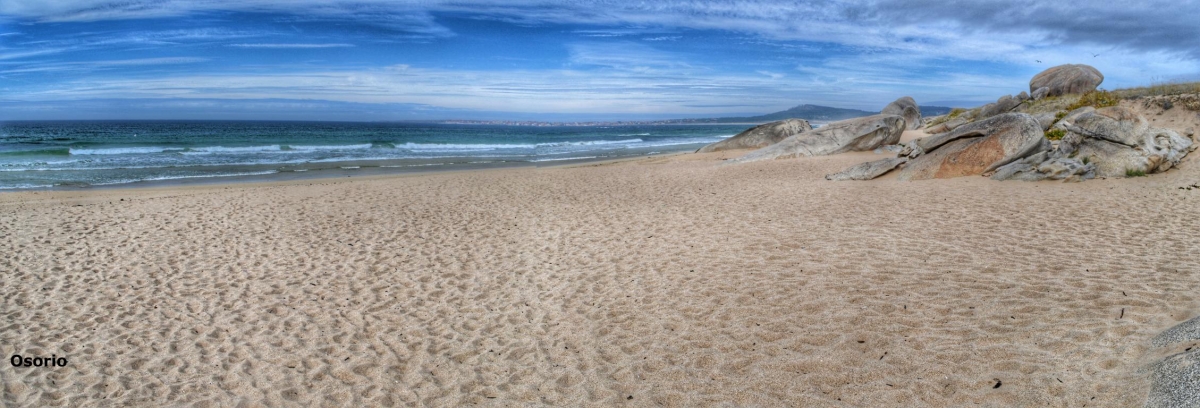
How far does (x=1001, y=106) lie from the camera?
99.9 feet

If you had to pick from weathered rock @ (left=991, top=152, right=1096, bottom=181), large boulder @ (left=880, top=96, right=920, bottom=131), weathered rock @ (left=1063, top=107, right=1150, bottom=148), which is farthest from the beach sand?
large boulder @ (left=880, top=96, right=920, bottom=131)

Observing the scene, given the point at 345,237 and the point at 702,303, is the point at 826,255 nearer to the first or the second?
the point at 702,303

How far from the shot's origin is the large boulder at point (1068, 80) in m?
28.4

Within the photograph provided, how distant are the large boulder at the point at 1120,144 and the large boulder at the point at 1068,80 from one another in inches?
735

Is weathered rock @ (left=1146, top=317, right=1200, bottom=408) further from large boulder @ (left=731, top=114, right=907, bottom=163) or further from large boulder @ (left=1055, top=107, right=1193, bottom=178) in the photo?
large boulder @ (left=731, top=114, right=907, bottom=163)

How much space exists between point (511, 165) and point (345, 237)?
1709 cm

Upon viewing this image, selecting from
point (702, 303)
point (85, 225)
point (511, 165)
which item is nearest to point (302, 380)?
point (702, 303)

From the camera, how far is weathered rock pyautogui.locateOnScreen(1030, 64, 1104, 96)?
2841cm

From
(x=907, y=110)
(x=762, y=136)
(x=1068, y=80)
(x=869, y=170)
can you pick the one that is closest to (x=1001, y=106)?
(x=1068, y=80)

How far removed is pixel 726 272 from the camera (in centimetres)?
719

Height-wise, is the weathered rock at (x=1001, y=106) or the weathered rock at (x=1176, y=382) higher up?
the weathered rock at (x=1001, y=106)

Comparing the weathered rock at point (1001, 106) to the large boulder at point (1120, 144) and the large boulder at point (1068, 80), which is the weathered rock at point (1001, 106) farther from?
the large boulder at point (1120, 144)

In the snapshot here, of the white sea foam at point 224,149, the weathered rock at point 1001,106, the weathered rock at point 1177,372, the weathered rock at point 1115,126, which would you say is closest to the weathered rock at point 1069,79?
the weathered rock at point 1001,106

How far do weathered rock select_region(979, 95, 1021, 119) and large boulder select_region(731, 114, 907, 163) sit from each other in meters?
11.4
